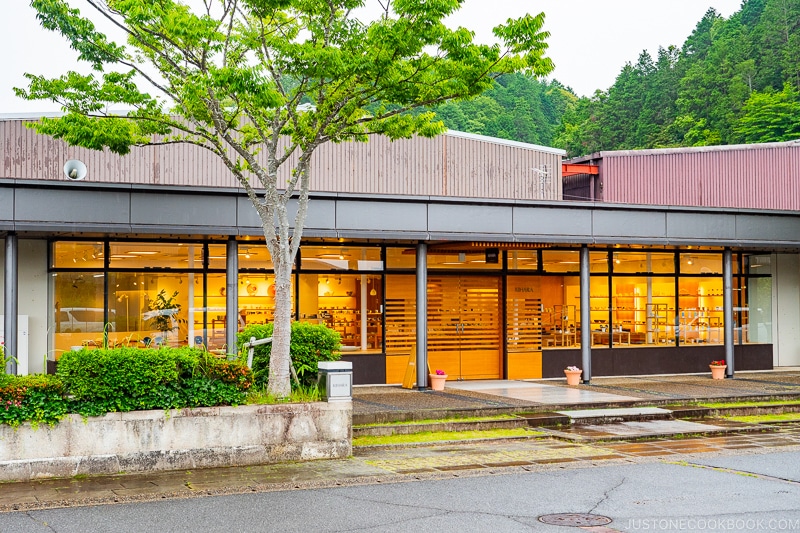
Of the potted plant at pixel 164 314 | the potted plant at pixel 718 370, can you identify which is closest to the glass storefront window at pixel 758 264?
the potted plant at pixel 718 370

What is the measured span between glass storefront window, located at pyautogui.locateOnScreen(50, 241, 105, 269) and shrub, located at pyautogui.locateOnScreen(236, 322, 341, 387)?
18.5 feet

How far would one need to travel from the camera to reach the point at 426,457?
1287cm

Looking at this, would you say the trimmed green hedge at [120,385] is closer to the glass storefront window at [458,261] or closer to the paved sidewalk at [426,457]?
the paved sidewalk at [426,457]

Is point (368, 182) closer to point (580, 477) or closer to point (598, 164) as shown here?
point (598, 164)

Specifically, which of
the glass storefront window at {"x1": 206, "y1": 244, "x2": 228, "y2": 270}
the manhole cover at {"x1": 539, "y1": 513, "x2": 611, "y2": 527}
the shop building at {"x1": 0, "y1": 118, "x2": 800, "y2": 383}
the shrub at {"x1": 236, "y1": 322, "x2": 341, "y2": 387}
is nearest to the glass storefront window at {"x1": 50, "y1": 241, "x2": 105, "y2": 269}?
the shop building at {"x1": 0, "y1": 118, "x2": 800, "y2": 383}

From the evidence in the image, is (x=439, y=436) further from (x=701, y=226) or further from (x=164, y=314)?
(x=701, y=226)

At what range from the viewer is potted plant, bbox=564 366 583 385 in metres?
20.3

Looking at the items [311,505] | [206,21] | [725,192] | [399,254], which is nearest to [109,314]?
[399,254]

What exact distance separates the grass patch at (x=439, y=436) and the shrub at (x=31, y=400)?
441 cm

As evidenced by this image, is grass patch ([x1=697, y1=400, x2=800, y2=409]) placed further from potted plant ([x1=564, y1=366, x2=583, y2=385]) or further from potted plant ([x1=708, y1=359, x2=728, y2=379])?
potted plant ([x1=708, y1=359, x2=728, y2=379])

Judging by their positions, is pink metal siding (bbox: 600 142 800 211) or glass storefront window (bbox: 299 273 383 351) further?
pink metal siding (bbox: 600 142 800 211)

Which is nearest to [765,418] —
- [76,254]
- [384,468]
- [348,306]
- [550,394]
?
[550,394]

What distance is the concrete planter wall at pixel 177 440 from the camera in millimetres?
11031

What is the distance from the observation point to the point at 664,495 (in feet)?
33.1
